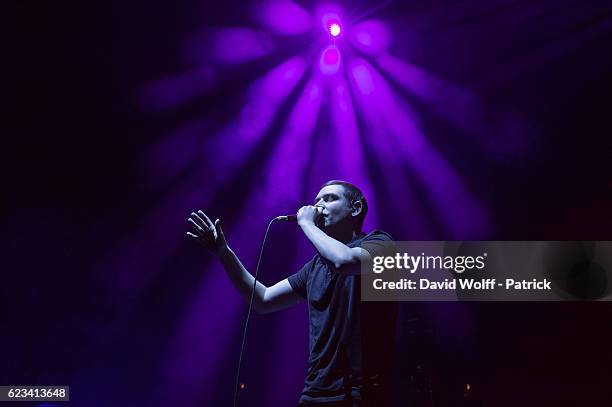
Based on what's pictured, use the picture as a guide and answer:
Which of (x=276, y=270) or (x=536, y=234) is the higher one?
(x=536, y=234)

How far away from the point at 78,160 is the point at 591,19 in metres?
3.91

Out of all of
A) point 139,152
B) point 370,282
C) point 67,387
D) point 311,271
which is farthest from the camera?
point 139,152

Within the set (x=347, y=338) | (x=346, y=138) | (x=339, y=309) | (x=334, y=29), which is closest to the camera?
(x=347, y=338)

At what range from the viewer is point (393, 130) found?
3.70m

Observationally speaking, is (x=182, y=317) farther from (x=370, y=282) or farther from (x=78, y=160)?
(x=370, y=282)

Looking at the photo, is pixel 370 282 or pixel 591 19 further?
pixel 591 19

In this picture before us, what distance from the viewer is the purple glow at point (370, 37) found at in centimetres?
355

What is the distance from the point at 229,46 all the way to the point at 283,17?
0.47 metres

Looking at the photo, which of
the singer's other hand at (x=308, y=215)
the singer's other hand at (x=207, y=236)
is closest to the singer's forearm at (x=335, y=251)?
the singer's other hand at (x=308, y=215)

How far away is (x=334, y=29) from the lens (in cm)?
360

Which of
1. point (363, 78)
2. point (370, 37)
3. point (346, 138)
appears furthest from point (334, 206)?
point (370, 37)

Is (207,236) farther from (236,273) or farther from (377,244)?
(377,244)

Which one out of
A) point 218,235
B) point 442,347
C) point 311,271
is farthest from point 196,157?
point 442,347

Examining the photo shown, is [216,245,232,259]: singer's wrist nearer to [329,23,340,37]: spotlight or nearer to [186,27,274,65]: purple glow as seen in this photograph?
[186,27,274,65]: purple glow
